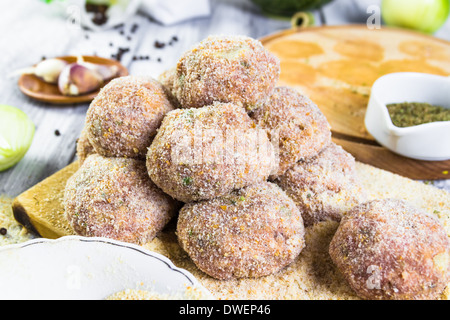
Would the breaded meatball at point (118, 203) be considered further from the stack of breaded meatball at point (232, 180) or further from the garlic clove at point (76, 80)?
the garlic clove at point (76, 80)

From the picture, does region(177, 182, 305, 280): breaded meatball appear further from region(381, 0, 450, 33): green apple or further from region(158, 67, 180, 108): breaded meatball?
region(381, 0, 450, 33): green apple

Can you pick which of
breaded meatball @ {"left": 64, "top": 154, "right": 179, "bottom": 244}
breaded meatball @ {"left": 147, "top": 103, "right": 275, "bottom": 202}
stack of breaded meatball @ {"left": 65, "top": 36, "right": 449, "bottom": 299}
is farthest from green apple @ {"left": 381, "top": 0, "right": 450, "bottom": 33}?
breaded meatball @ {"left": 64, "top": 154, "right": 179, "bottom": 244}

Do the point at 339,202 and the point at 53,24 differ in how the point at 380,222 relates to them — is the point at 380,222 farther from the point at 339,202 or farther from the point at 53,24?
the point at 53,24

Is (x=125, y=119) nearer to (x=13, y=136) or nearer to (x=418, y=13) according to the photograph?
(x=13, y=136)

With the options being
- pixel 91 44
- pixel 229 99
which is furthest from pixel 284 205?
pixel 91 44

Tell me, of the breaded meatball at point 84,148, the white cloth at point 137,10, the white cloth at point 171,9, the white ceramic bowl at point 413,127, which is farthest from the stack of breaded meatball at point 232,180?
the white cloth at point 171,9
